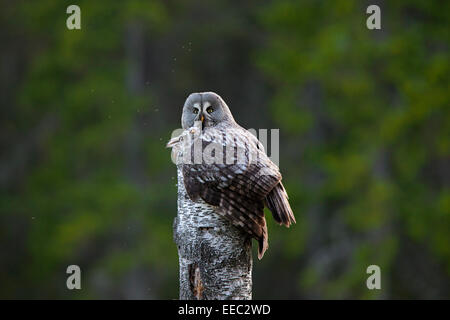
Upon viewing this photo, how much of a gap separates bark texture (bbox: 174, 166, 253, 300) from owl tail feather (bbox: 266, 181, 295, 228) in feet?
0.85

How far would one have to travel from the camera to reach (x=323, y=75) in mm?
10797

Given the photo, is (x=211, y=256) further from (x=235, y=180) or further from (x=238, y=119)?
(x=238, y=119)

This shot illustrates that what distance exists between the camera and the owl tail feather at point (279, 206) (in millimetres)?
4398

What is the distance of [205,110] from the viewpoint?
15.8 feet

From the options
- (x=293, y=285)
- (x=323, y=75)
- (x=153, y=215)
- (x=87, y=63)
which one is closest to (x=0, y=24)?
(x=87, y=63)

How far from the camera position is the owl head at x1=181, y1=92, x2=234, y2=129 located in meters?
4.82

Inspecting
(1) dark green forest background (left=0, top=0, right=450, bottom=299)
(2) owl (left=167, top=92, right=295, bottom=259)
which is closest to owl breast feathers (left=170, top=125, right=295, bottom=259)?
(2) owl (left=167, top=92, right=295, bottom=259)

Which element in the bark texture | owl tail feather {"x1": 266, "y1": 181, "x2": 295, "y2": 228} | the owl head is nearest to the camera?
the bark texture

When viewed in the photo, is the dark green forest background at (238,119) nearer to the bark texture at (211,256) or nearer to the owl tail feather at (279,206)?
the owl tail feather at (279,206)

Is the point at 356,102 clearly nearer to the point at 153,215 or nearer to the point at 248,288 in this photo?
the point at 153,215

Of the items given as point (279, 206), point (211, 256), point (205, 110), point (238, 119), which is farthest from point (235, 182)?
point (238, 119)

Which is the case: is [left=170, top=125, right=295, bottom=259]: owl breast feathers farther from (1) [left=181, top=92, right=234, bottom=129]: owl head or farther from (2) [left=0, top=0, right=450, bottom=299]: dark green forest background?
(2) [left=0, top=0, right=450, bottom=299]: dark green forest background

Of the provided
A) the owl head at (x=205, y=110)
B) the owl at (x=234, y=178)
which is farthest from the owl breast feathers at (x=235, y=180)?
the owl head at (x=205, y=110)
